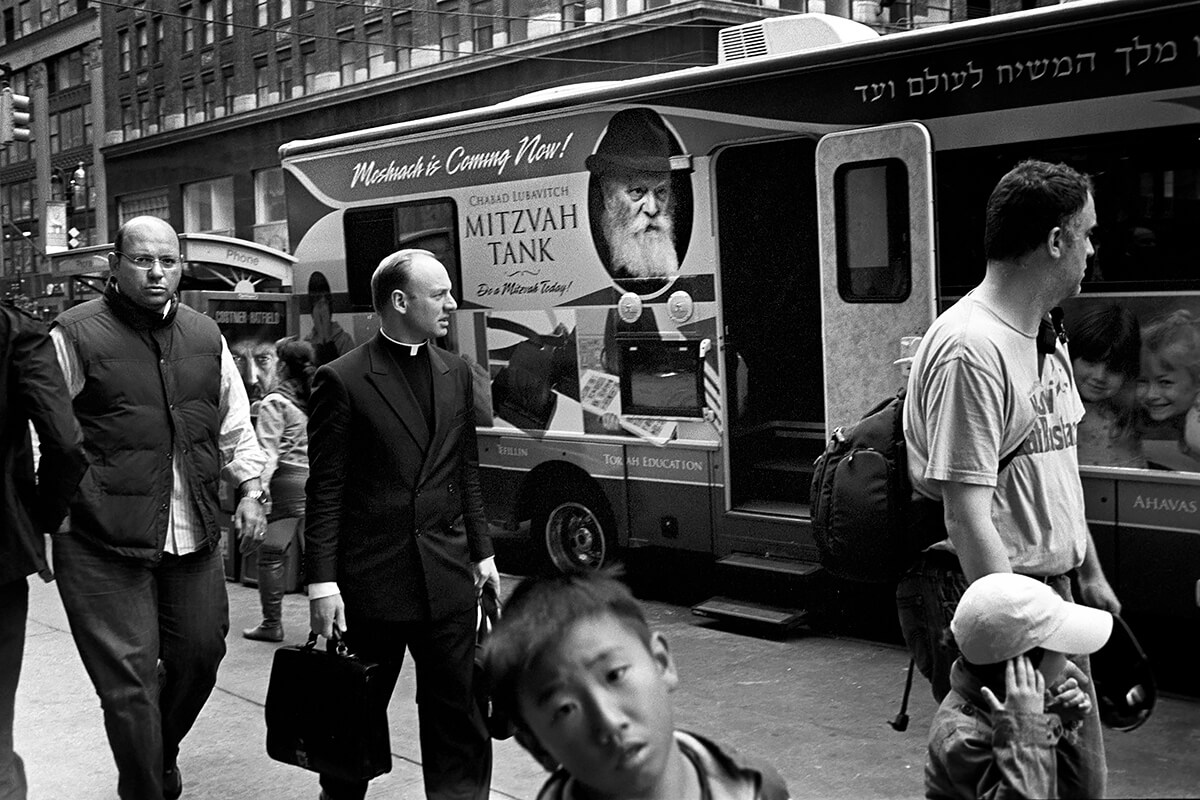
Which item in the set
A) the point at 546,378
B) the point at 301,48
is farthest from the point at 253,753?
the point at 301,48

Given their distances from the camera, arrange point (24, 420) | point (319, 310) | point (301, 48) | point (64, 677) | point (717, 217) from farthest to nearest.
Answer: point (301, 48) → point (319, 310) → point (717, 217) → point (64, 677) → point (24, 420)

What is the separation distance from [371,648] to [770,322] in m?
4.75

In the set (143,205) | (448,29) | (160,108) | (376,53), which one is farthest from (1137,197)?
(143,205)

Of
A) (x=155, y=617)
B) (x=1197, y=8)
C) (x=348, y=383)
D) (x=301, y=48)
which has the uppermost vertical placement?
(x=301, y=48)

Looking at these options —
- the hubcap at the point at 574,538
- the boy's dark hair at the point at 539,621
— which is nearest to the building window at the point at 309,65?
the hubcap at the point at 574,538

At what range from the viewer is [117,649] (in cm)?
475

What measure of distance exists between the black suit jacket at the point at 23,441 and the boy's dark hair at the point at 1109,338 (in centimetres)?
451

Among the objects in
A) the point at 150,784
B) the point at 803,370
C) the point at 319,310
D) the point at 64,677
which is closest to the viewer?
the point at 150,784

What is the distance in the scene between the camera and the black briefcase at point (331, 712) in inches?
177

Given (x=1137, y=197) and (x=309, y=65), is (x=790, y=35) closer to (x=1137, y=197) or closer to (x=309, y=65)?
(x=1137, y=197)

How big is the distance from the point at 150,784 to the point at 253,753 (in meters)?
1.48

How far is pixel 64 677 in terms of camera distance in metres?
7.61

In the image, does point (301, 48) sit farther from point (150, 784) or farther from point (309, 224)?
point (150, 784)

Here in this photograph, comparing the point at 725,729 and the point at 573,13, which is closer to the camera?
the point at 725,729
